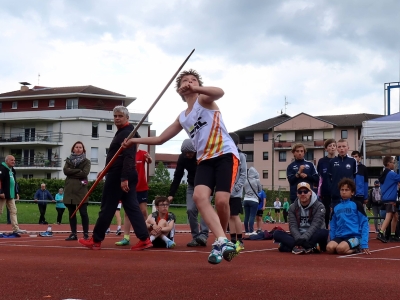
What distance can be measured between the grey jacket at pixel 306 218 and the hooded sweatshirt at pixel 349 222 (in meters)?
0.29

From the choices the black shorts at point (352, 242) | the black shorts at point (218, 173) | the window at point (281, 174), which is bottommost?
the black shorts at point (352, 242)

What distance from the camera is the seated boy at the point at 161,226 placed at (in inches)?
404

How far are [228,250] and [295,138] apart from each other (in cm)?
9248

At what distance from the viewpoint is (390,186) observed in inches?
533

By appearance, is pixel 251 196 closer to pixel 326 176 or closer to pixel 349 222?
pixel 326 176

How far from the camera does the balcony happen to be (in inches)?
3167

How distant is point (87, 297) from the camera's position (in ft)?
15.2

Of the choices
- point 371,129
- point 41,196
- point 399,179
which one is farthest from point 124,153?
point 41,196

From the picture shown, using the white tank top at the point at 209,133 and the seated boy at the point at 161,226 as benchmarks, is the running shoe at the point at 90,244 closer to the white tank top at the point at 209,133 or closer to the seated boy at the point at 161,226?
the seated boy at the point at 161,226

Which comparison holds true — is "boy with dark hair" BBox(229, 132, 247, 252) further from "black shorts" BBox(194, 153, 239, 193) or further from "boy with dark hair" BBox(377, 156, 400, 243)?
"black shorts" BBox(194, 153, 239, 193)

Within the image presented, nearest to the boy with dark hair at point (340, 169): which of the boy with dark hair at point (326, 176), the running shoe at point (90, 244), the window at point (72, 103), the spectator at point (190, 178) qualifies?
the boy with dark hair at point (326, 176)

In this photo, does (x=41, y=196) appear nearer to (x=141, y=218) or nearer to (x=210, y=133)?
(x=141, y=218)

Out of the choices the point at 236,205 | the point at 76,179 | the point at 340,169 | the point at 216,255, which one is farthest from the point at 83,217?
the point at 216,255

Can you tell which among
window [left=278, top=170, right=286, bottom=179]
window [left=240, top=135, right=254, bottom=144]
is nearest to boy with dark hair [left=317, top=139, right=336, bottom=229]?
window [left=278, top=170, right=286, bottom=179]
